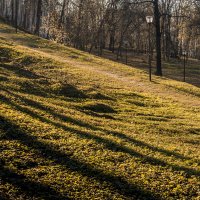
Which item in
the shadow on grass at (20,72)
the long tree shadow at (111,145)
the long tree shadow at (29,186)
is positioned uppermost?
the shadow on grass at (20,72)

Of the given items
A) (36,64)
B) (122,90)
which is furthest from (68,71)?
(122,90)

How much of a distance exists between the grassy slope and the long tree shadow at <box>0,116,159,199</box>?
0.02 m

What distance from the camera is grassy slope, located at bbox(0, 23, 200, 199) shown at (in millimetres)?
7051

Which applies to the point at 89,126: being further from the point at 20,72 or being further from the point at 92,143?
the point at 20,72

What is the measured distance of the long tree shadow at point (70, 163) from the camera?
23.2 feet

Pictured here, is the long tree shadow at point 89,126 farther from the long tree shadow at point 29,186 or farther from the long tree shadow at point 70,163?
the long tree shadow at point 29,186

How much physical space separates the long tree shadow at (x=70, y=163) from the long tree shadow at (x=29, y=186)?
98 cm

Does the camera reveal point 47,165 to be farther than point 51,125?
No

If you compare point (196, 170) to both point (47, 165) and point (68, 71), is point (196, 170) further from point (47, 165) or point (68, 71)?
point (68, 71)

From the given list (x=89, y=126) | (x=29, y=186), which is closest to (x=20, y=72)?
(x=89, y=126)

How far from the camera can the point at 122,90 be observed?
18.7m

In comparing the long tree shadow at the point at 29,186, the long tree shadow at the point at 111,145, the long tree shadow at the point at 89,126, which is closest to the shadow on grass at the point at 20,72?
the long tree shadow at the point at 89,126

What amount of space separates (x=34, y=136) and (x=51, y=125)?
3.75 feet

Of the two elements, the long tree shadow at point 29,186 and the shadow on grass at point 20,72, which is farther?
the shadow on grass at point 20,72
